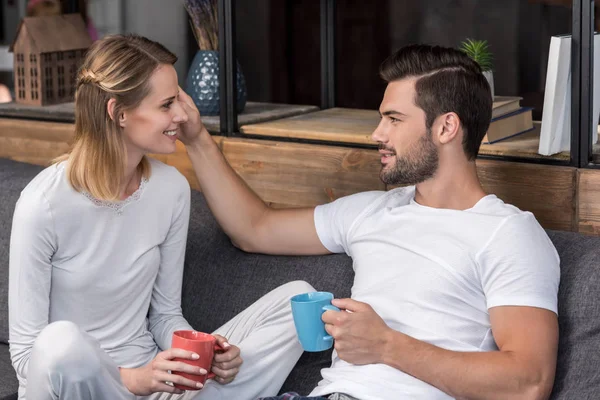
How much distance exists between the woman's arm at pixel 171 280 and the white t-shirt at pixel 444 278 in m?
0.40

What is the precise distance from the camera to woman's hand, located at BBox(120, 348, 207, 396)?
165cm

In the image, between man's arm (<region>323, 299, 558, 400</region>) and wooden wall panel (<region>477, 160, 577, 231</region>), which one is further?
wooden wall panel (<region>477, 160, 577, 231</region>)

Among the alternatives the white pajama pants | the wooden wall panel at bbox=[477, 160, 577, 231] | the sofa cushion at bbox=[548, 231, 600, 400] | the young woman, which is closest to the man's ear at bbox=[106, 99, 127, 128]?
the young woman

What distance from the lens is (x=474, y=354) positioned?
1.64m

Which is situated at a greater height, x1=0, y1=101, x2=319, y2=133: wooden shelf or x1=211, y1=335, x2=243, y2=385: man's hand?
x1=0, y1=101, x2=319, y2=133: wooden shelf

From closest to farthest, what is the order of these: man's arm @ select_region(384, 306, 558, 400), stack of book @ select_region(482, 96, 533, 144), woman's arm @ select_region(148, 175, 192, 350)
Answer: man's arm @ select_region(384, 306, 558, 400)
woman's arm @ select_region(148, 175, 192, 350)
stack of book @ select_region(482, 96, 533, 144)

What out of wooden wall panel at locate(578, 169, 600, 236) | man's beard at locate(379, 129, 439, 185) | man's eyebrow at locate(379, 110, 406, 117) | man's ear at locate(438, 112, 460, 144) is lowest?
wooden wall panel at locate(578, 169, 600, 236)

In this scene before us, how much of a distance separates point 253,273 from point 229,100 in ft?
1.76

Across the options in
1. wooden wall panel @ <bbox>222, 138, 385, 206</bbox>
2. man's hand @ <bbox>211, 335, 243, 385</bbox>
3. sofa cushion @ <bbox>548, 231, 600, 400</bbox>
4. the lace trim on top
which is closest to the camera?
sofa cushion @ <bbox>548, 231, 600, 400</bbox>

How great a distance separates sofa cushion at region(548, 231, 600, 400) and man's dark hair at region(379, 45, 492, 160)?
0.30m

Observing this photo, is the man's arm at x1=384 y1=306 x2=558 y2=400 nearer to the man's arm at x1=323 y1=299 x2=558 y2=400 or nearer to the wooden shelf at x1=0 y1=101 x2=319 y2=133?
the man's arm at x1=323 y1=299 x2=558 y2=400

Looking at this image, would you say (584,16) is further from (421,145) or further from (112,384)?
(112,384)

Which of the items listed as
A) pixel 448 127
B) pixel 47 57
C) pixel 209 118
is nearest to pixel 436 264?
pixel 448 127

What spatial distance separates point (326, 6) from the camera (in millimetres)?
2742
